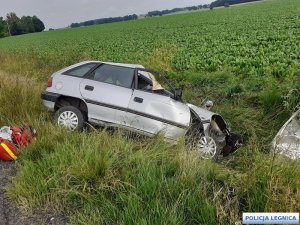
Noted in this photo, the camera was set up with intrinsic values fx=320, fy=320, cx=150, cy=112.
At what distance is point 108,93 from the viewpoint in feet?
20.3

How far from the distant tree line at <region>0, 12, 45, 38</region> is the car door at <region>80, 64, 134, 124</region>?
125 meters

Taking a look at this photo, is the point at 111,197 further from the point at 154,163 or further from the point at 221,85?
the point at 221,85

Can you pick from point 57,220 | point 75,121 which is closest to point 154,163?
point 57,220

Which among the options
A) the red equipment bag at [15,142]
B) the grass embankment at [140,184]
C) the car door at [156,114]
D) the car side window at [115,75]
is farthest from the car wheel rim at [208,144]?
the red equipment bag at [15,142]

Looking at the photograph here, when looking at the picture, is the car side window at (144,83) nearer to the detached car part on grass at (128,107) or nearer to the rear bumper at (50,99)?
the detached car part on grass at (128,107)

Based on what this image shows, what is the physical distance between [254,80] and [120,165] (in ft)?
20.7

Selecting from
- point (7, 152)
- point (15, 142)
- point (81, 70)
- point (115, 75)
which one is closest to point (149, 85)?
point (115, 75)

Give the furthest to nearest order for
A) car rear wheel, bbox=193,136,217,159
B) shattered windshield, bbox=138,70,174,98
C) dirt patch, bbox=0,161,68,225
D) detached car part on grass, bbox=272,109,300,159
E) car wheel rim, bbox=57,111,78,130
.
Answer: shattered windshield, bbox=138,70,174,98
car wheel rim, bbox=57,111,78,130
car rear wheel, bbox=193,136,217,159
detached car part on grass, bbox=272,109,300,159
dirt patch, bbox=0,161,68,225

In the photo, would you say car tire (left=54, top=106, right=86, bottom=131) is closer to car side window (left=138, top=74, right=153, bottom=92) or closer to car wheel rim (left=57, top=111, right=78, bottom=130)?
car wheel rim (left=57, top=111, right=78, bottom=130)

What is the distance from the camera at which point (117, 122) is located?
6.06 m

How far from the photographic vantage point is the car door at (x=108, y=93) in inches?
240

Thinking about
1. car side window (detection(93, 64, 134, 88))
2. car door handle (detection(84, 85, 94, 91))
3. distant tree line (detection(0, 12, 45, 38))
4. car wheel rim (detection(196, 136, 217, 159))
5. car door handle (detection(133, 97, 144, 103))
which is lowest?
car wheel rim (detection(196, 136, 217, 159))

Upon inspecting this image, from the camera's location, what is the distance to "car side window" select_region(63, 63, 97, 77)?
21.5 ft

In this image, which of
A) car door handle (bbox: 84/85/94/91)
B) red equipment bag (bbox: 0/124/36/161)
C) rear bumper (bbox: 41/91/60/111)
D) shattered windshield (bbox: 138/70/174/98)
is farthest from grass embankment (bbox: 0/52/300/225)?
shattered windshield (bbox: 138/70/174/98)
